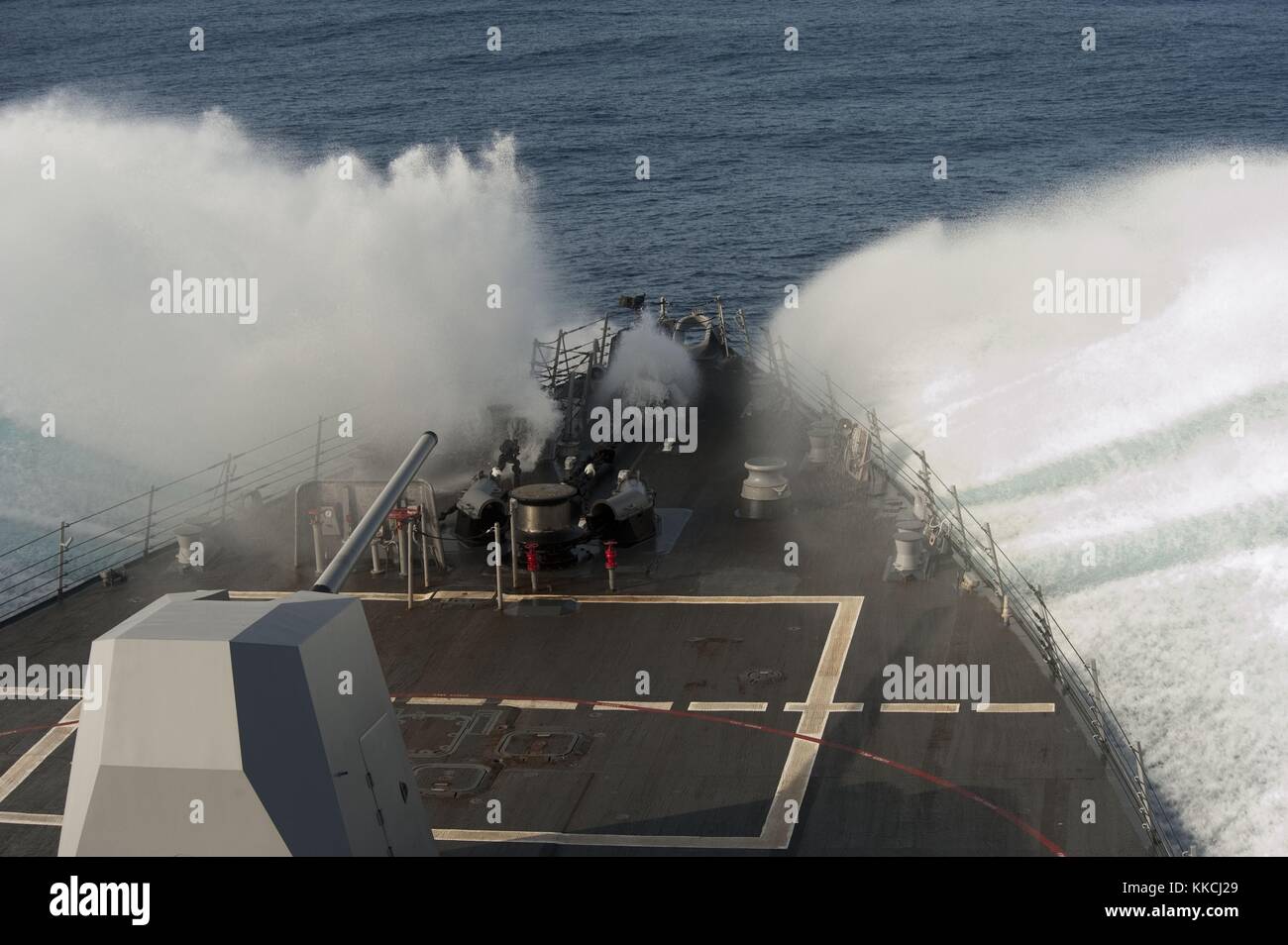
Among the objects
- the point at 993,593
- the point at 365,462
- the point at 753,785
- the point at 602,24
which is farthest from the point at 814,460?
the point at 602,24

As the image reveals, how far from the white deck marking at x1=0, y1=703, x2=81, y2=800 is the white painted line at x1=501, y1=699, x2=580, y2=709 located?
18.3ft

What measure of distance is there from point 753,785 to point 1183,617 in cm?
1435

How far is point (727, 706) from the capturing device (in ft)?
62.6

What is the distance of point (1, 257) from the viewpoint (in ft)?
157

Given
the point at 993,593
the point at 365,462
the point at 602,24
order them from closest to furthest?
the point at 993,593
the point at 365,462
the point at 602,24

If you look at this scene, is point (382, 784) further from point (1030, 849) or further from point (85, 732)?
point (1030, 849)

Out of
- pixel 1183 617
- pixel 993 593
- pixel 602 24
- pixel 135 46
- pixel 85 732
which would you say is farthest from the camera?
pixel 135 46

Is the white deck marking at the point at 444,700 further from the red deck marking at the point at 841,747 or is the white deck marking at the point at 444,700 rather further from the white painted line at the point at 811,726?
the white painted line at the point at 811,726

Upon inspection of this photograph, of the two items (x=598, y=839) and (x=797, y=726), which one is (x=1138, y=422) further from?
(x=598, y=839)

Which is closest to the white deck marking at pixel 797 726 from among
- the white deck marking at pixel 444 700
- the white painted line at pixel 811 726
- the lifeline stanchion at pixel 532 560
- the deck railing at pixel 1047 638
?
the white painted line at pixel 811 726

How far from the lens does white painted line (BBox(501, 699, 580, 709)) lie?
1927 cm

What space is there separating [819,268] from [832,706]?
42.0 meters

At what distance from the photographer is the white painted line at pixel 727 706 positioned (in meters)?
19.0

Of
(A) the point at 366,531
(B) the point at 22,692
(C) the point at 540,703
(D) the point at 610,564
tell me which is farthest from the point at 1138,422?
(B) the point at 22,692
